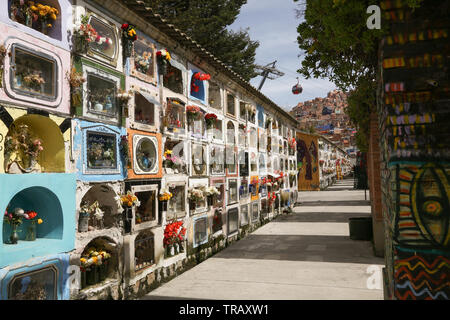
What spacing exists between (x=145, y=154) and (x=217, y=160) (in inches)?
214

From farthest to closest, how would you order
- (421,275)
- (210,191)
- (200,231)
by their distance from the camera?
(210,191)
(200,231)
(421,275)

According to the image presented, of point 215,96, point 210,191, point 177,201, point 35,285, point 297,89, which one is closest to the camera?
point 35,285

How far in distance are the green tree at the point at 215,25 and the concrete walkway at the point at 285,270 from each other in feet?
47.8

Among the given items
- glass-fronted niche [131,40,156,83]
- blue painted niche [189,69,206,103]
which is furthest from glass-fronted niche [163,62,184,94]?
glass-fronted niche [131,40,156,83]

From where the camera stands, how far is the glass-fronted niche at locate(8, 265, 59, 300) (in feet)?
20.0

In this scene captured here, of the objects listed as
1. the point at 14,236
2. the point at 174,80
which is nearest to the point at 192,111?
the point at 174,80

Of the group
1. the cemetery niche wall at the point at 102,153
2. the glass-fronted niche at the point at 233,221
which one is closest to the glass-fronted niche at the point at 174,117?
the cemetery niche wall at the point at 102,153

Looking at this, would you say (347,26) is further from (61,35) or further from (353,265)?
(353,265)

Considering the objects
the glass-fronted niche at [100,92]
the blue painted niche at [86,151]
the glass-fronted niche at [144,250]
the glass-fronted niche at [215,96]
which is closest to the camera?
the blue painted niche at [86,151]

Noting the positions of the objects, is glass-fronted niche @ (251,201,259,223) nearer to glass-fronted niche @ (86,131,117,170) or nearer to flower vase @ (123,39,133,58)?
glass-fronted niche @ (86,131,117,170)

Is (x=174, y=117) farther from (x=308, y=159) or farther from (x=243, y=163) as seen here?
(x=308, y=159)

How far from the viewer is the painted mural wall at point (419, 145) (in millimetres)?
4230

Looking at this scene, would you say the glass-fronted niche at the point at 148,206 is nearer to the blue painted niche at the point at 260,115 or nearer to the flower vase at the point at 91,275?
the flower vase at the point at 91,275

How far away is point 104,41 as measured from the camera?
872 centimetres
